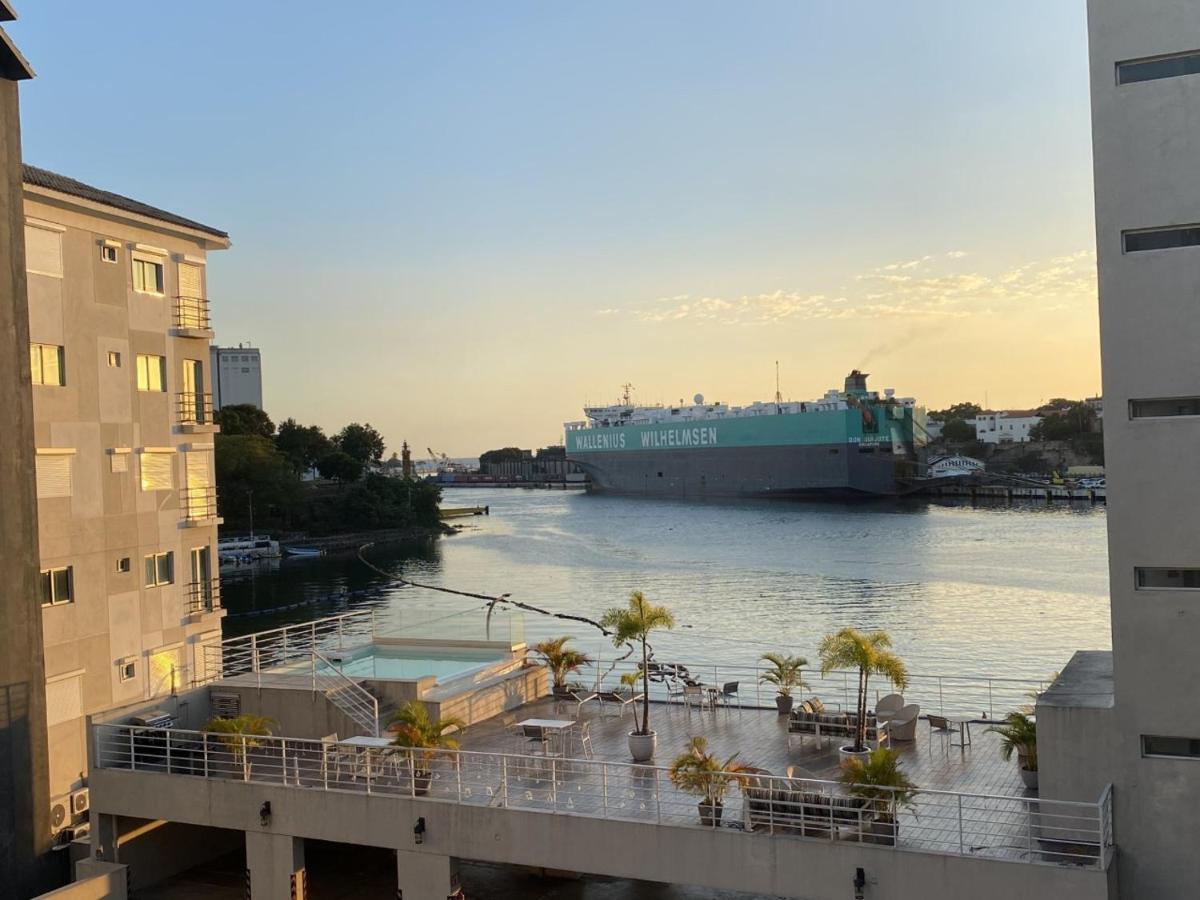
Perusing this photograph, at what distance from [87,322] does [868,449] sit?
89.8 meters

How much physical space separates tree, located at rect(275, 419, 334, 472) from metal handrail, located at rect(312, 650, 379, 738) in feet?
Result: 260

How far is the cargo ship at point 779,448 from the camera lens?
9950 cm

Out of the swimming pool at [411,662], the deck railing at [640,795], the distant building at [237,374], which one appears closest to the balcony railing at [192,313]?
the swimming pool at [411,662]

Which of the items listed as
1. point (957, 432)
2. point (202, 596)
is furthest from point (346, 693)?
point (957, 432)

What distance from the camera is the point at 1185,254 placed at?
30.8 ft

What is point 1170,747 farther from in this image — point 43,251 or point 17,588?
point 43,251

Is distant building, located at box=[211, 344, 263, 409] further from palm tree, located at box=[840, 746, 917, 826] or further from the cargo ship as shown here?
palm tree, located at box=[840, 746, 917, 826]

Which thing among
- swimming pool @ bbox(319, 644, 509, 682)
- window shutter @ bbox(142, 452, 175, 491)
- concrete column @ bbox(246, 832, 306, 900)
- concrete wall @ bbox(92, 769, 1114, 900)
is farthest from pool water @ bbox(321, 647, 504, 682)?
window shutter @ bbox(142, 452, 175, 491)

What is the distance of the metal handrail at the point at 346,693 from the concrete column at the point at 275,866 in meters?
2.04

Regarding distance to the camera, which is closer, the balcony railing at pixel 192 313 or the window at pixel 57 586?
the window at pixel 57 586

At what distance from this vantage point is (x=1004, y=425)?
16300cm

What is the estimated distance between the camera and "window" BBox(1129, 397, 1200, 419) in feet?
30.9

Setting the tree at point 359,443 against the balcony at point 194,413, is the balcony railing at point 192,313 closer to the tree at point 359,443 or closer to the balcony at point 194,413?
the balcony at point 194,413

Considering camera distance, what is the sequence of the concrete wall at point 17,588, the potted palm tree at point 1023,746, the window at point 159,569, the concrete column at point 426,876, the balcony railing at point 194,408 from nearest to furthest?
the concrete column at point 426,876 < the potted palm tree at point 1023,746 < the concrete wall at point 17,588 < the window at point 159,569 < the balcony railing at point 194,408
